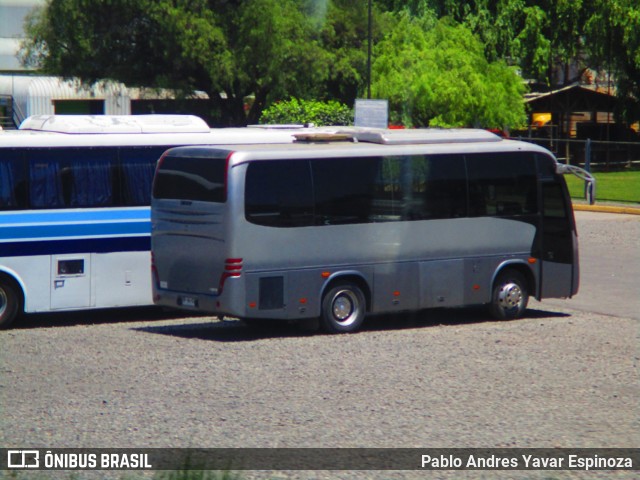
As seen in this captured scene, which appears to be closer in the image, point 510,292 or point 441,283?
point 441,283

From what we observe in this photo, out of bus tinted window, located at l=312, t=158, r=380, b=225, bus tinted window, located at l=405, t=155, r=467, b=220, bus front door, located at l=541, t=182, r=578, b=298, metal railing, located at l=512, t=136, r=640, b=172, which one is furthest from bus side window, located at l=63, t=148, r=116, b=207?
metal railing, located at l=512, t=136, r=640, b=172

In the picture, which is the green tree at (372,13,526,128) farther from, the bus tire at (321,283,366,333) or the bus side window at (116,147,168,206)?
the bus tire at (321,283,366,333)

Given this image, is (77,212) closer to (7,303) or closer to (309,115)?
(7,303)

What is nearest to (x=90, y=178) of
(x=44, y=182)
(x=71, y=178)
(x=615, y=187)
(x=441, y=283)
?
(x=71, y=178)

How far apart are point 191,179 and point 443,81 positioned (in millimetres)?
27731

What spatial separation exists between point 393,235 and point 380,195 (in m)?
0.57

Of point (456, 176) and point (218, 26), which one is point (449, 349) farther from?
point (218, 26)

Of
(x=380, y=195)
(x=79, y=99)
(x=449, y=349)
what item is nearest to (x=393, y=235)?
(x=380, y=195)

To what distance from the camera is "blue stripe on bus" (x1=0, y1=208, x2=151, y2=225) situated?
53.4 ft

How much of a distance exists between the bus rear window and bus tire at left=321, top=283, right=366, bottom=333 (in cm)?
203

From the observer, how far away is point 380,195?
16.3 meters

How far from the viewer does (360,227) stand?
16047mm

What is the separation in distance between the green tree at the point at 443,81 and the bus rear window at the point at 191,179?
2651cm

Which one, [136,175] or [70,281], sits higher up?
[136,175]
